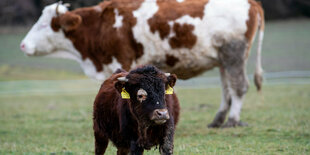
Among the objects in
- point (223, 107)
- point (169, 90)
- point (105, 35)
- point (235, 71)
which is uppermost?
point (169, 90)

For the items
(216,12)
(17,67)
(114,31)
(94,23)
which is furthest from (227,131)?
(17,67)

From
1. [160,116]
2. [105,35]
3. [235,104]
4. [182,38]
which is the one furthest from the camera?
[105,35]

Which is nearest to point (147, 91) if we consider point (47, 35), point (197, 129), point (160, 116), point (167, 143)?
point (160, 116)

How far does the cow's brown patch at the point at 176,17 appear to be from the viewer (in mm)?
8719

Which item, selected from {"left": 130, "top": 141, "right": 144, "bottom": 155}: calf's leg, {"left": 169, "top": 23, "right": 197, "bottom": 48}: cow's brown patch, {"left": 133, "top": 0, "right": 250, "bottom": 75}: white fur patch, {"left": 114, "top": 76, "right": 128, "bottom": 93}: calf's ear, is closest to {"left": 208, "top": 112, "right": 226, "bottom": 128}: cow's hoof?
{"left": 133, "top": 0, "right": 250, "bottom": 75}: white fur patch

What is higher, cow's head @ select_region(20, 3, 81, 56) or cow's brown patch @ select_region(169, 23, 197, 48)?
cow's head @ select_region(20, 3, 81, 56)

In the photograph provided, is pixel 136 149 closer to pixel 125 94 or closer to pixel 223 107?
pixel 125 94

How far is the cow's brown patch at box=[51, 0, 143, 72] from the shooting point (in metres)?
8.90

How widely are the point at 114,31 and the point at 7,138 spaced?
2677mm

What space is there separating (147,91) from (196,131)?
3.95 metres

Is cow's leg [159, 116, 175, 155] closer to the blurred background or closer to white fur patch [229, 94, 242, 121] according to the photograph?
the blurred background

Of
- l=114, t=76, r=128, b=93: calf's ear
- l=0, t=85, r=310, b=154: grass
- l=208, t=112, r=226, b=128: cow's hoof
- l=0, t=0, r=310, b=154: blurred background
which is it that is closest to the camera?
l=114, t=76, r=128, b=93: calf's ear

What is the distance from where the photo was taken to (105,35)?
9086 mm

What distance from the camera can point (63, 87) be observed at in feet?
79.7
